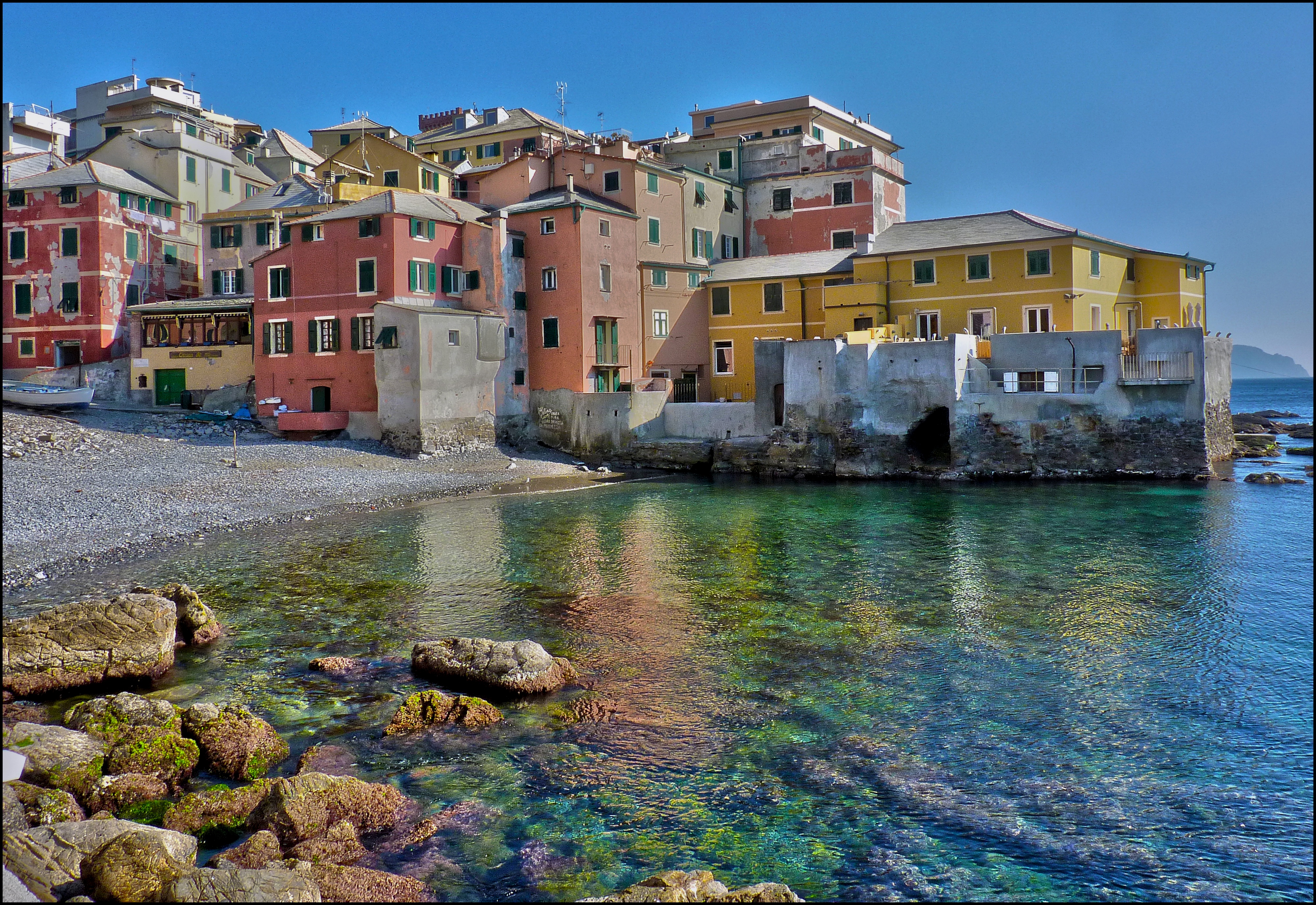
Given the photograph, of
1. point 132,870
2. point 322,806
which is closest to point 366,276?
point 322,806

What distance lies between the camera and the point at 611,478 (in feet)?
147

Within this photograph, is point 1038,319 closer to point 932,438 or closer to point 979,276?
point 979,276

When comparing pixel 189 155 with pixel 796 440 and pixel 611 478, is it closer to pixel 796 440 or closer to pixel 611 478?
pixel 611 478

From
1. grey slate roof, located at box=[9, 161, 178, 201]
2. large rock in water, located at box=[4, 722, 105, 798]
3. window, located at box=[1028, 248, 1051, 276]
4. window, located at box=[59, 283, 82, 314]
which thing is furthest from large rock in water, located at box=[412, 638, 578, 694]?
grey slate roof, located at box=[9, 161, 178, 201]

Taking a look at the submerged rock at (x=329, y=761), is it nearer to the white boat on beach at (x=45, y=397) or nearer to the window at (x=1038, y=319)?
the window at (x=1038, y=319)

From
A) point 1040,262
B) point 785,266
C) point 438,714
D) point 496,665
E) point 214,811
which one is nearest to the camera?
point 214,811

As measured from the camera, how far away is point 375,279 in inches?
1813

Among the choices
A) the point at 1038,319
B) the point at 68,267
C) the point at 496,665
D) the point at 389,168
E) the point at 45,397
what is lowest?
the point at 496,665

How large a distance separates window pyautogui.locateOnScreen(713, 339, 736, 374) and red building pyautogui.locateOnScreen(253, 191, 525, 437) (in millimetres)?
12667

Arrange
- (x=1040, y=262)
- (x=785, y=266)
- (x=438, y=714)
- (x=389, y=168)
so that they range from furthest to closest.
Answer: (x=389, y=168), (x=785, y=266), (x=1040, y=262), (x=438, y=714)

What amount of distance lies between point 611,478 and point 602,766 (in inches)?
1272

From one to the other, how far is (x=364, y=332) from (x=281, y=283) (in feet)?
19.5

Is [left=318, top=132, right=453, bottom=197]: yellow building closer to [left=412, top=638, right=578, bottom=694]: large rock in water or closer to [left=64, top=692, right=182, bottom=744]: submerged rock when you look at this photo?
[left=412, top=638, right=578, bottom=694]: large rock in water

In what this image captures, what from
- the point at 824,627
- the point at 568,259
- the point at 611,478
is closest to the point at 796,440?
the point at 611,478
